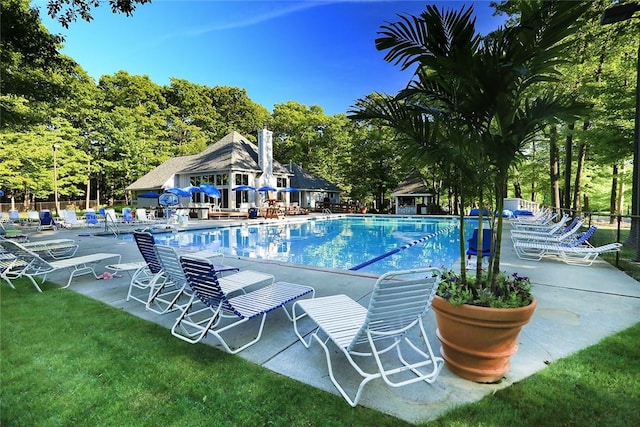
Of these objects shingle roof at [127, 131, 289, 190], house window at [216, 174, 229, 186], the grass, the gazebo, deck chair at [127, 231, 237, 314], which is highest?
shingle roof at [127, 131, 289, 190]

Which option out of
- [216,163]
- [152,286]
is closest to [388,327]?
[152,286]

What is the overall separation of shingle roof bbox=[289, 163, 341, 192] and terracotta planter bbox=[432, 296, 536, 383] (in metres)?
29.1

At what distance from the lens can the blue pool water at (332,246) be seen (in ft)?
31.8

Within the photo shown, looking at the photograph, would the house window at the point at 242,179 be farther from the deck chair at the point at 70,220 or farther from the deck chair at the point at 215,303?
the deck chair at the point at 215,303

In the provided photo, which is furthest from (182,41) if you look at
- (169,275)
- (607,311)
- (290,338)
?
(607,311)

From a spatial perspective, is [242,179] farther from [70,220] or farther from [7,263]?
[7,263]

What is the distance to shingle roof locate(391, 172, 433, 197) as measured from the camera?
95.3 ft

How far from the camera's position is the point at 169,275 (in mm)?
3984

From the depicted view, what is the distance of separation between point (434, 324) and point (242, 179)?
24.5 m

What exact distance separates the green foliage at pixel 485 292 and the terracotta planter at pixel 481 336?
99 mm

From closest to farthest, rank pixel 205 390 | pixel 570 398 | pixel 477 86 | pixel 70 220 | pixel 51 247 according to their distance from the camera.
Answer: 1. pixel 570 398
2. pixel 205 390
3. pixel 477 86
4. pixel 51 247
5. pixel 70 220

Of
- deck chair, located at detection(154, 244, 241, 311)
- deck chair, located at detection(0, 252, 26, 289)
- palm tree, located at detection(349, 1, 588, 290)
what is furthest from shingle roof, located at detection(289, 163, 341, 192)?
palm tree, located at detection(349, 1, 588, 290)

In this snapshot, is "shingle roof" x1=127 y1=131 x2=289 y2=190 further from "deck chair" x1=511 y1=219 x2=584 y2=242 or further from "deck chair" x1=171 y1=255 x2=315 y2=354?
"deck chair" x1=171 y1=255 x2=315 y2=354

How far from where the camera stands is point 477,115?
2.94 m
